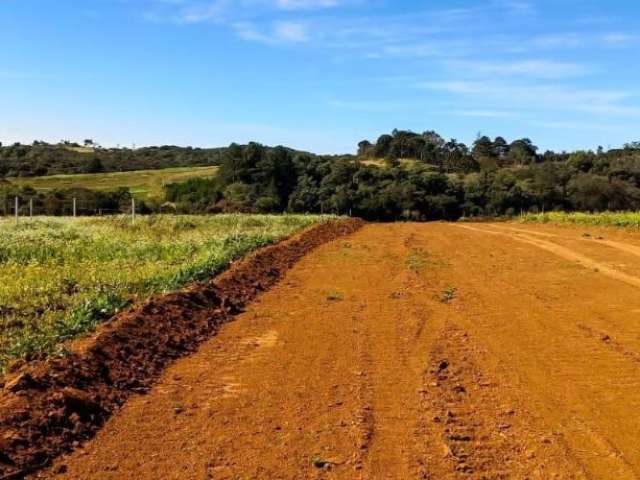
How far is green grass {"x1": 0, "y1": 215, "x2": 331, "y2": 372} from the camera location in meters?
7.75

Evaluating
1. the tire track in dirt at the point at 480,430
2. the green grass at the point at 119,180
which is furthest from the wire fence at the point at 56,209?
the tire track in dirt at the point at 480,430

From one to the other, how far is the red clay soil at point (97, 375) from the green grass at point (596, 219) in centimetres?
2080

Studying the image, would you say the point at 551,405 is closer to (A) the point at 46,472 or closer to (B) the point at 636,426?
(B) the point at 636,426

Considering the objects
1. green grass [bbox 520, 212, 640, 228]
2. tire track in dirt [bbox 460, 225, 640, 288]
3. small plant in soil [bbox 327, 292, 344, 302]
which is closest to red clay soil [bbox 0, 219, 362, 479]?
small plant in soil [bbox 327, 292, 344, 302]

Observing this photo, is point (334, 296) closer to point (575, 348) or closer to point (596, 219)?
point (575, 348)

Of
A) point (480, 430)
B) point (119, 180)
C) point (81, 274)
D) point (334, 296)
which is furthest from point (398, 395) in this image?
point (119, 180)

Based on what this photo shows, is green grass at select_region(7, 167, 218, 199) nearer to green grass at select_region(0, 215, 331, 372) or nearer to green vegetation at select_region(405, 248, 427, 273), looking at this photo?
green grass at select_region(0, 215, 331, 372)

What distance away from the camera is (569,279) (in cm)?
1305

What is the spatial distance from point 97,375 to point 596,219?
27.3 m

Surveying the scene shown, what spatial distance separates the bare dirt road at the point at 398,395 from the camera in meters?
4.54

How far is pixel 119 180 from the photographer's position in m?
84.8

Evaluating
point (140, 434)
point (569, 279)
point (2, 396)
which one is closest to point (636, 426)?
point (140, 434)

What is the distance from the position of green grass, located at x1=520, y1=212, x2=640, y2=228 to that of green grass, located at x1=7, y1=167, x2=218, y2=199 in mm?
45687

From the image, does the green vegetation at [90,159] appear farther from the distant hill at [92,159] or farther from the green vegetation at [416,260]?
the green vegetation at [416,260]
